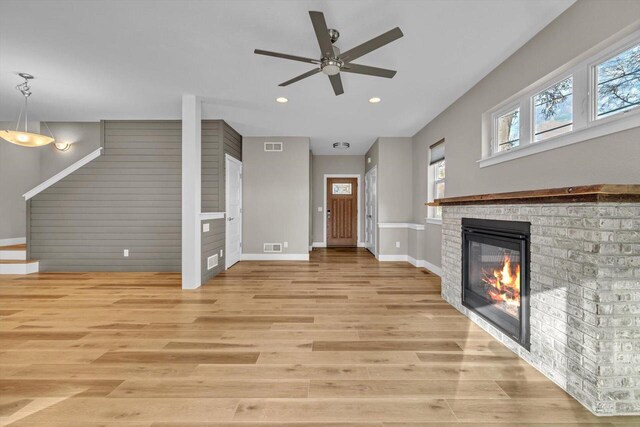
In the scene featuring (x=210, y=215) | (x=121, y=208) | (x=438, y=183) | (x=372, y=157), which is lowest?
Result: (x=210, y=215)

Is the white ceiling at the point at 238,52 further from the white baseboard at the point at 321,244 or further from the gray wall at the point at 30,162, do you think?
the white baseboard at the point at 321,244

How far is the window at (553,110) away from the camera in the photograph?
2.36 meters

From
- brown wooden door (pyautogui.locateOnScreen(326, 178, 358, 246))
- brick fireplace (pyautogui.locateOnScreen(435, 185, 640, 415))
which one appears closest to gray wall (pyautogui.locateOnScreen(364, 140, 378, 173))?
brown wooden door (pyautogui.locateOnScreen(326, 178, 358, 246))

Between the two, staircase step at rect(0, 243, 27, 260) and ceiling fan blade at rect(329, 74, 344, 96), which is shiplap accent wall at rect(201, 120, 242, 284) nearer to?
ceiling fan blade at rect(329, 74, 344, 96)

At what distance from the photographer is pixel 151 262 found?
16.5 feet

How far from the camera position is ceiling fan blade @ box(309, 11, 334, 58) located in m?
1.93

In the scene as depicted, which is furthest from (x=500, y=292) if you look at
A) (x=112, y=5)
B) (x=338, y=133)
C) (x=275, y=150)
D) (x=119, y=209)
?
(x=119, y=209)

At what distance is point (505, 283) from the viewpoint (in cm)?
239

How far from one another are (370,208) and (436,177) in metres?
2.43

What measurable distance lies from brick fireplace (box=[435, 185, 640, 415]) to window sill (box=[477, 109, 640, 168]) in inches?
22.4

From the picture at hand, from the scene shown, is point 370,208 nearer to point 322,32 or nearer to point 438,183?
point 438,183

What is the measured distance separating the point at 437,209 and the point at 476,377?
3542mm

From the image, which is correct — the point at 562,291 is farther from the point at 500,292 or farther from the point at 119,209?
the point at 119,209

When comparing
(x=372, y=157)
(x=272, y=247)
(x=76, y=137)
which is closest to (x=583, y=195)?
(x=272, y=247)
